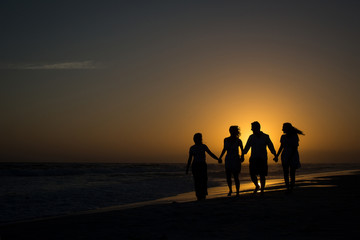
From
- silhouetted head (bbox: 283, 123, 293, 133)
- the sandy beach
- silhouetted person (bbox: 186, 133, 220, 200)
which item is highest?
silhouetted head (bbox: 283, 123, 293, 133)

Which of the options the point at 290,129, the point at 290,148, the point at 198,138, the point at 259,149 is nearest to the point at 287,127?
the point at 290,129

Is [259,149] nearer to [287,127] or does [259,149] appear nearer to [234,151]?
[234,151]

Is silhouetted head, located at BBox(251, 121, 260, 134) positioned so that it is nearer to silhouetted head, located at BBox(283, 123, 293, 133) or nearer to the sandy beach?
silhouetted head, located at BBox(283, 123, 293, 133)

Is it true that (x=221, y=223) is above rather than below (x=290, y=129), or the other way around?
below

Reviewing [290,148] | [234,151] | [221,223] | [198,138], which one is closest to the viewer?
[221,223]

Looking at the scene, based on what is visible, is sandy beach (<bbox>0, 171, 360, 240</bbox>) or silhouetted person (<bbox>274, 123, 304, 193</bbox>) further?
silhouetted person (<bbox>274, 123, 304, 193</bbox>)

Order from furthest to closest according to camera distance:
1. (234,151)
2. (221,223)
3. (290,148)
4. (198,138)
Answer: (234,151), (198,138), (290,148), (221,223)

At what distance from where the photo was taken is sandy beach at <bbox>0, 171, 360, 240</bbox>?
5852 mm

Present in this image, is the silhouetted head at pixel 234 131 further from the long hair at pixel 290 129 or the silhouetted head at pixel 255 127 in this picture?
the long hair at pixel 290 129

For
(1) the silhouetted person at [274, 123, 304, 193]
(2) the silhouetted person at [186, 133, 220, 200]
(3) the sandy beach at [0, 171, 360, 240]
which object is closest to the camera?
(3) the sandy beach at [0, 171, 360, 240]

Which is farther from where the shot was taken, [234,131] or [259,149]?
[234,131]

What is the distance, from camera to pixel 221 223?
6.73 meters

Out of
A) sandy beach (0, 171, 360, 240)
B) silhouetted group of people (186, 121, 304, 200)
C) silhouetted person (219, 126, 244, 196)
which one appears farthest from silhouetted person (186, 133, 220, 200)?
sandy beach (0, 171, 360, 240)

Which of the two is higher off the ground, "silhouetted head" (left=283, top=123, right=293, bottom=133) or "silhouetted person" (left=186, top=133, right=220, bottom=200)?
"silhouetted head" (left=283, top=123, right=293, bottom=133)
